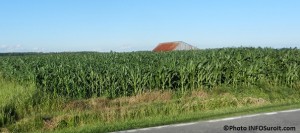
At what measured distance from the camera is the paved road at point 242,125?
7586mm

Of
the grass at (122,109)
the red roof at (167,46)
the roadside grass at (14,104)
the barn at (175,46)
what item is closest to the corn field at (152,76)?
the grass at (122,109)

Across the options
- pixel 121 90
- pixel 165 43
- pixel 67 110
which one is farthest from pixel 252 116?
pixel 165 43

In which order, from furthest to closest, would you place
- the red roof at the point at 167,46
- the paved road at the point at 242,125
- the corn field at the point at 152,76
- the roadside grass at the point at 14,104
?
the red roof at the point at 167,46 < the corn field at the point at 152,76 < the roadside grass at the point at 14,104 < the paved road at the point at 242,125

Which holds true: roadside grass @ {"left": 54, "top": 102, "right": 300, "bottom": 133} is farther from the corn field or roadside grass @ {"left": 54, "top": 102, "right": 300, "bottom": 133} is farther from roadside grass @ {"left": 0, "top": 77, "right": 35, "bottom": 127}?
Result: the corn field

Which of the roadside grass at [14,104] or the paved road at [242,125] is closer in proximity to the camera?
the paved road at [242,125]

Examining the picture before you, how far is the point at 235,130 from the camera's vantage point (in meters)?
7.57

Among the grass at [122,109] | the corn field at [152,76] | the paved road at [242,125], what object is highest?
the corn field at [152,76]

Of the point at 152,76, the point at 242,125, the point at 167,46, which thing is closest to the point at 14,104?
the point at 152,76

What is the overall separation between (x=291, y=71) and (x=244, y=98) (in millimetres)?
5726

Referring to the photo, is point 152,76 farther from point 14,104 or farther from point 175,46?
point 175,46

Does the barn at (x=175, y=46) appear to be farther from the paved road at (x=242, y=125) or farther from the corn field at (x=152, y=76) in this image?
the paved road at (x=242, y=125)

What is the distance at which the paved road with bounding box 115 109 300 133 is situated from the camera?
24.9 feet

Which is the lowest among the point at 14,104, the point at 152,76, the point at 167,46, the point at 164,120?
the point at 164,120

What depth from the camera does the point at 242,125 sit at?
799 centimetres
